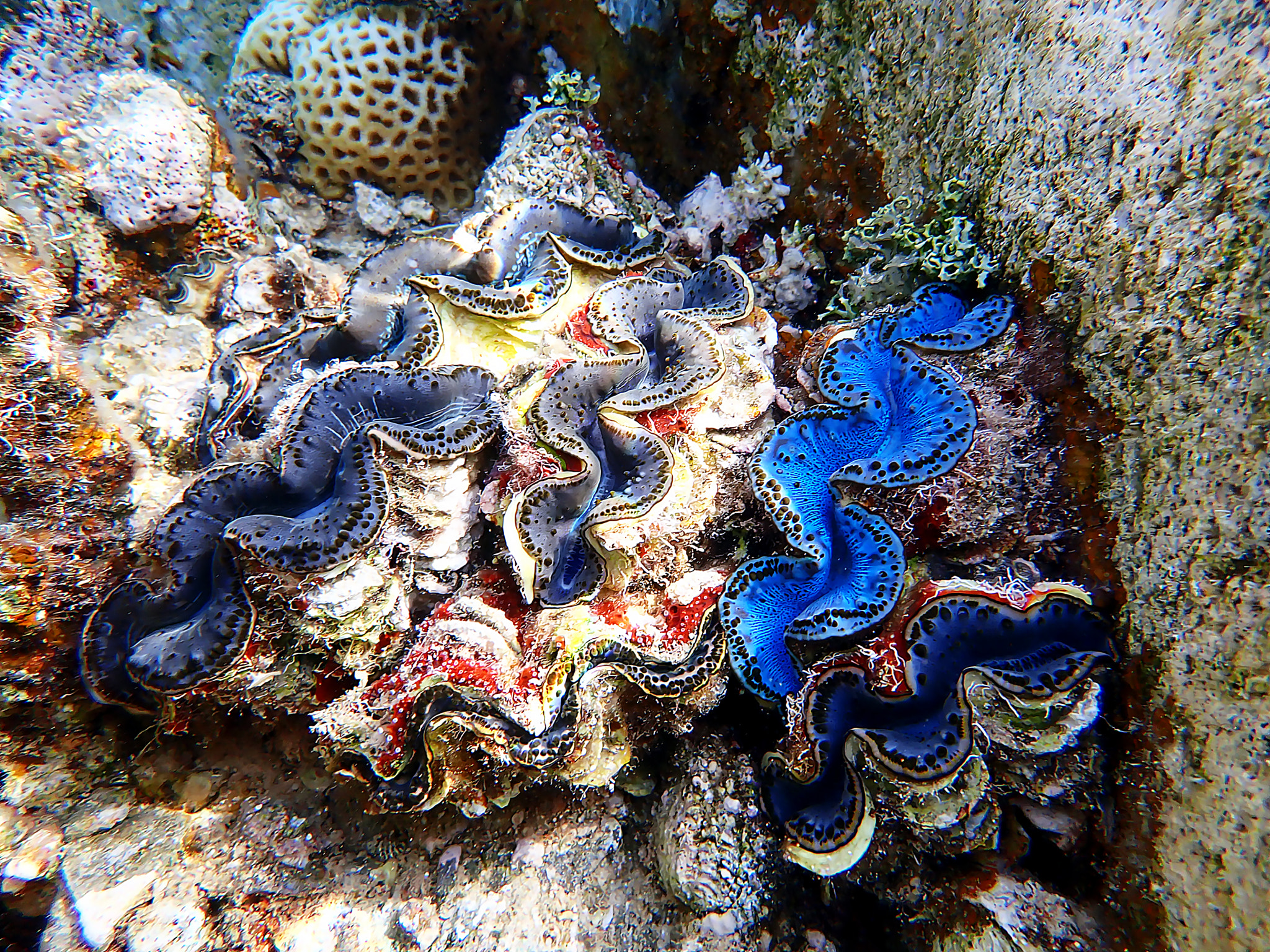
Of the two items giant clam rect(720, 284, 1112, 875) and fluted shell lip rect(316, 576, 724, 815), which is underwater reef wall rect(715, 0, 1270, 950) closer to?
giant clam rect(720, 284, 1112, 875)

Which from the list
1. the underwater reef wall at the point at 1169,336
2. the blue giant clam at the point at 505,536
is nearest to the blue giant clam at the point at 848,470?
the blue giant clam at the point at 505,536

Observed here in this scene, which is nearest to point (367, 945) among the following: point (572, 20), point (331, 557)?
point (331, 557)

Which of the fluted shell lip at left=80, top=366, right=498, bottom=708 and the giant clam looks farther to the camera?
the fluted shell lip at left=80, top=366, right=498, bottom=708

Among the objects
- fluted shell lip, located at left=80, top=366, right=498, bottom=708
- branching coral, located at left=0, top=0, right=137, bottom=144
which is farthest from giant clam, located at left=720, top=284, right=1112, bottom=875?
branching coral, located at left=0, top=0, right=137, bottom=144

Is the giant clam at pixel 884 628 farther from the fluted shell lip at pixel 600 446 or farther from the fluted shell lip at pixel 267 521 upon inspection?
the fluted shell lip at pixel 267 521

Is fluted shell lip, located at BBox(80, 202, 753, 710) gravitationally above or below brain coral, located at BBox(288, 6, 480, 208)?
below

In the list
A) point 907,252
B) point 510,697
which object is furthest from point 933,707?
point 907,252

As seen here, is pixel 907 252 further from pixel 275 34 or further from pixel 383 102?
pixel 275 34
